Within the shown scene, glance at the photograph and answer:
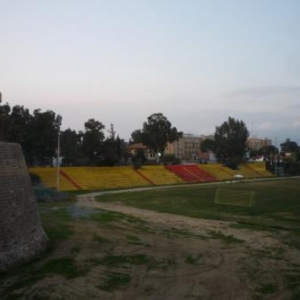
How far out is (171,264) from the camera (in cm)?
1864

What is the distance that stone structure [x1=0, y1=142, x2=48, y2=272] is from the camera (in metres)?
17.3

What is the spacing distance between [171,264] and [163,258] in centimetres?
111

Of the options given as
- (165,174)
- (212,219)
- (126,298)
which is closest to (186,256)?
(126,298)

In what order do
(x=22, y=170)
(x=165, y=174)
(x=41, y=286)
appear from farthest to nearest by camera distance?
(x=165, y=174) < (x=22, y=170) < (x=41, y=286)

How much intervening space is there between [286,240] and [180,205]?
65.1 ft

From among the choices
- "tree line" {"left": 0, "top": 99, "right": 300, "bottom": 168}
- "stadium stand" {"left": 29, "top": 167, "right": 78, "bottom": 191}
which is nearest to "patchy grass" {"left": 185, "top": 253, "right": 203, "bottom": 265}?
"tree line" {"left": 0, "top": 99, "right": 300, "bottom": 168}

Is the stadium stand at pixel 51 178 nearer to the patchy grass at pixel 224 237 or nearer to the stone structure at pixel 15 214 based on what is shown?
the patchy grass at pixel 224 237

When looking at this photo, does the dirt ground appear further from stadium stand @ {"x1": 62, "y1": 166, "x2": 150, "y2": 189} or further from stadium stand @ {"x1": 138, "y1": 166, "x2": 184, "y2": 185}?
stadium stand @ {"x1": 138, "y1": 166, "x2": 184, "y2": 185}

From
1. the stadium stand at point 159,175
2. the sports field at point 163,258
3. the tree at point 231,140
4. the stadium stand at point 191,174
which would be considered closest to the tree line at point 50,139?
the stadium stand at point 159,175

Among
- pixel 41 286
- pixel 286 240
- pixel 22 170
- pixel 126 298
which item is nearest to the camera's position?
pixel 126 298

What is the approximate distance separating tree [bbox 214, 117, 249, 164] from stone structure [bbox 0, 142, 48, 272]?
102m

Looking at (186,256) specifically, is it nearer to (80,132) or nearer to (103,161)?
(103,161)

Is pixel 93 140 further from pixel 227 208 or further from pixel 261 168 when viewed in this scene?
pixel 261 168

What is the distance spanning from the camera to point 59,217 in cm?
3231
